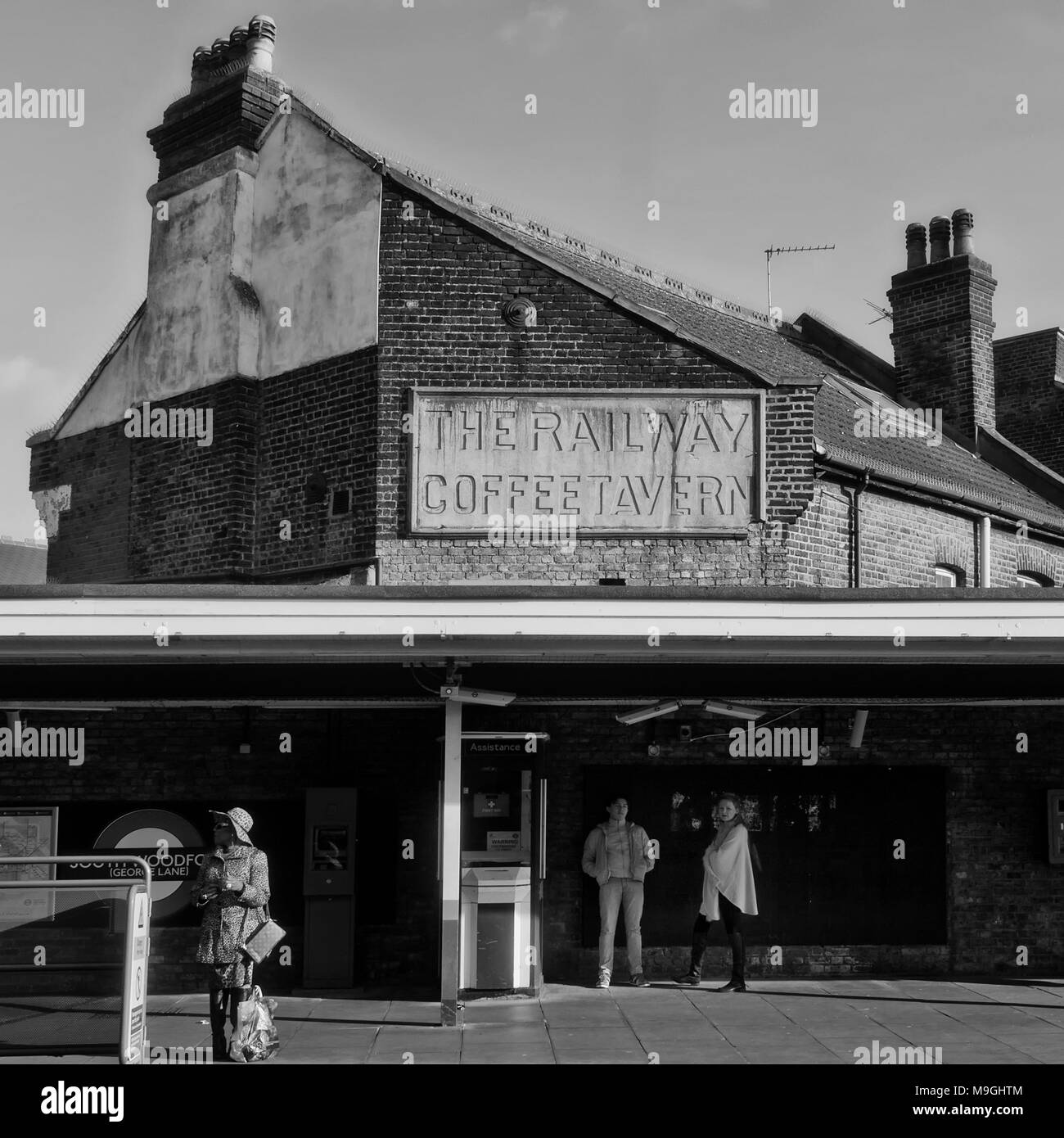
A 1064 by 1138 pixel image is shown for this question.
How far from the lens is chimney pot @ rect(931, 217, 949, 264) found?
923 inches

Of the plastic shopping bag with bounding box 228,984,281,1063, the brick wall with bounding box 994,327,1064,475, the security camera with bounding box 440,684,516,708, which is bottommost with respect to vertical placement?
the plastic shopping bag with bounding box 228,984,281,1063

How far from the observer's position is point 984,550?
60.0 feet

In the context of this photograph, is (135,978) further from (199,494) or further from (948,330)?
(948,330)

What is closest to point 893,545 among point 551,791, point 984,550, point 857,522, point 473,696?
point 857,522

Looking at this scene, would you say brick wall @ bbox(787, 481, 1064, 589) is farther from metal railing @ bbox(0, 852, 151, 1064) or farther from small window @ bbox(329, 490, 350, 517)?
metal railing @ bbox(0, 852, 151, 1064)

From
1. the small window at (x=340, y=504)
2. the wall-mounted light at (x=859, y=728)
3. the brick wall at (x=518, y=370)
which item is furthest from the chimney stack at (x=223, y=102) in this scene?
the wall-mounted light at (x=859, y=728)

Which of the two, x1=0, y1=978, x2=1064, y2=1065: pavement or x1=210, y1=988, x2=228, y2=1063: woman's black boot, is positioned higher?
x1=210, y1=988, x2=228, y2=1063: woman's black boot

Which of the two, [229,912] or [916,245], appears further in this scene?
[916,245]

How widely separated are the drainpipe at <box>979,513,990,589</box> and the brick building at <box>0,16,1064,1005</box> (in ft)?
0.15

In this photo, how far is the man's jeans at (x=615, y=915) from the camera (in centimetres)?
1193

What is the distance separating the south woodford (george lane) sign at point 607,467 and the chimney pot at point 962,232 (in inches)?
444

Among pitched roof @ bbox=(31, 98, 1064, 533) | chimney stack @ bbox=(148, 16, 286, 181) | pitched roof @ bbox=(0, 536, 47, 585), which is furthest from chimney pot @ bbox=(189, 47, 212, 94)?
pitched roof @ bbox=(0, 536, 47, 585)

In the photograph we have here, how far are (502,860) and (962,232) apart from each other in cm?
1622
